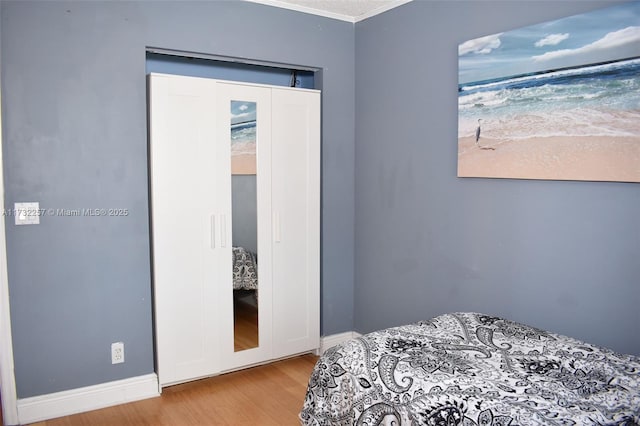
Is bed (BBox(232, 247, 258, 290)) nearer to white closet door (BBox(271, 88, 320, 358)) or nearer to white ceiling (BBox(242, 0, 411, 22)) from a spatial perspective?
white closet door (BBox(271, 88, 320, 358))

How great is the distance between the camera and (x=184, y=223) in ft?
10.6

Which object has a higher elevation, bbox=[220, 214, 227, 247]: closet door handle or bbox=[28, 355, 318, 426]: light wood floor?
bbox=[220, 214, 227, 247]: closet door handle

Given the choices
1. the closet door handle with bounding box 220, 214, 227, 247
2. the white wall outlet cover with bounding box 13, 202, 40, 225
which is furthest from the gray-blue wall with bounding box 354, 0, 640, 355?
the white wall outlet cover with bounding box 13, 202, 40, 225

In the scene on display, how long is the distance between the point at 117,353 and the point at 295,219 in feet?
4.74

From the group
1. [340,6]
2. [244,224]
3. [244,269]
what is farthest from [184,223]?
[340,6]

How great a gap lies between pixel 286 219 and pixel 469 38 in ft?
5.49

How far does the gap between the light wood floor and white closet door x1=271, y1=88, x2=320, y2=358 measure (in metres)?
A: 0.33

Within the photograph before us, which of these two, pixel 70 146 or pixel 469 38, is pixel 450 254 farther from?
pixel 70 146

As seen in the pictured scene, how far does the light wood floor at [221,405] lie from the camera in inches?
113

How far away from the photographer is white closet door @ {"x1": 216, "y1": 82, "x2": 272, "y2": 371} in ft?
11.0

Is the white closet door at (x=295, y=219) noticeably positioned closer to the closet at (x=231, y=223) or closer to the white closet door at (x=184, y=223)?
the closet at (x=231, y=223)

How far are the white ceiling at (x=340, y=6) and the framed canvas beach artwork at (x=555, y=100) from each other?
31.3 inches

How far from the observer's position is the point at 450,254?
10.5 ft

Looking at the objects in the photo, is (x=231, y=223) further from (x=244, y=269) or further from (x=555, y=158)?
(x=555, y=158)
